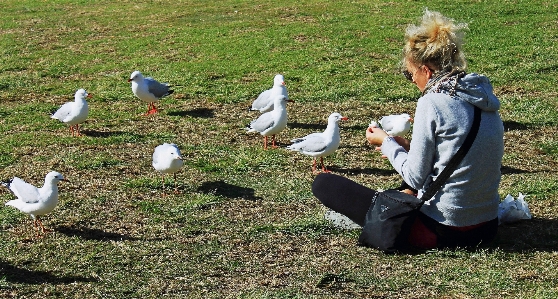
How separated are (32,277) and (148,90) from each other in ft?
19.5

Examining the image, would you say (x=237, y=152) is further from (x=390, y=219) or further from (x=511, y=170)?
(x=390, y=219)

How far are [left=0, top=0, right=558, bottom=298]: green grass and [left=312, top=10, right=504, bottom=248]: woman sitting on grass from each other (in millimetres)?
274

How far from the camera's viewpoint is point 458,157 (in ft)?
18.2

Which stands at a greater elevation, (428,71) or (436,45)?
(436,45)

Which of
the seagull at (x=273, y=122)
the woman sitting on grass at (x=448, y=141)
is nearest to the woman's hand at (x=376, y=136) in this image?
the woman sitting on grass at (x=448, y=141)

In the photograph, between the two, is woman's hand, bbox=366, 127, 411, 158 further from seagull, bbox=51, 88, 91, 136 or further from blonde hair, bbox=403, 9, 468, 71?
seagull, bbox=51, 88, 91, 136

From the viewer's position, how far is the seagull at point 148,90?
38.2 feet

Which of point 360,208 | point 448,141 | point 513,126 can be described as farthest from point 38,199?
point 513,126

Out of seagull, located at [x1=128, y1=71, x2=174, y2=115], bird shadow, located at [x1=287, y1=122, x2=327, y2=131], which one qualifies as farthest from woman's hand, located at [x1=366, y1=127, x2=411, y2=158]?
seagull, located at [x1=128, y1=71, x2=174, y2=115]

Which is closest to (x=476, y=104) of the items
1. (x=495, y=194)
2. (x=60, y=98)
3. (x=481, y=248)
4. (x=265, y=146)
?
(x=495, y=194)

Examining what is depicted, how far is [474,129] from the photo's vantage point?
5551mm

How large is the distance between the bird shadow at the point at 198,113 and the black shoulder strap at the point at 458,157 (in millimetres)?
6132

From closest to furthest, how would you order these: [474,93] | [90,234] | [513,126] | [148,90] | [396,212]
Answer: [474,93] → [396,212] → [90,234] → [513,126] → [148,90]

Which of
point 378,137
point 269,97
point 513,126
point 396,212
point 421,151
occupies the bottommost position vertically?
point 513,126
